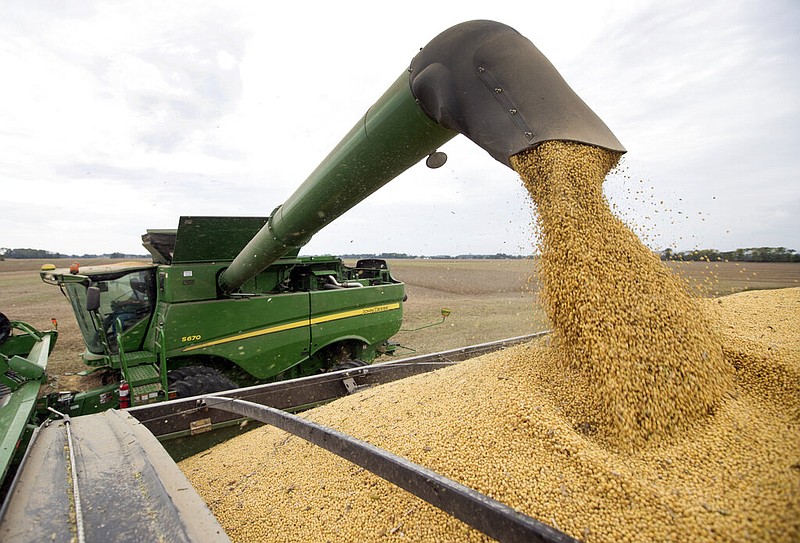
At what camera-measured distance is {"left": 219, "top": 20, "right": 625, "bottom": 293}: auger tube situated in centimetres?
179

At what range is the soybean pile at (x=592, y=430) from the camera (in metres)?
1.34

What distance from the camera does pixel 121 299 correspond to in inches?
176

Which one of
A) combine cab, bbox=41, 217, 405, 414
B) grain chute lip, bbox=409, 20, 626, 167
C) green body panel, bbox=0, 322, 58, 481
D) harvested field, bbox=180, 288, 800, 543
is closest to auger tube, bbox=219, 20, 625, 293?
grain chute lip, bbox=409, 20, 626, 167

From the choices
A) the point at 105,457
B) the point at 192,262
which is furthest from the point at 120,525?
the point at 192,262

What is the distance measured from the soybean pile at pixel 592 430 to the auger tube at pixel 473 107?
12cm

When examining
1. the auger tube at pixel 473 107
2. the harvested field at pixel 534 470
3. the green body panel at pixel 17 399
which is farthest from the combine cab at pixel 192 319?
the auger tube at pixel 473 107

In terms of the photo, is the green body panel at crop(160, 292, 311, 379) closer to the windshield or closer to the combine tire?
the combine tire

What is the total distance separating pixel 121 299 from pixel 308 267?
2.28 meters

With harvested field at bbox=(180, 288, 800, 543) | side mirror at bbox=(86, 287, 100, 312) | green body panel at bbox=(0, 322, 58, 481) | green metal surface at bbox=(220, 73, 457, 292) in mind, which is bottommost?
harvested field at bbox=(180, 288, 800, 543)

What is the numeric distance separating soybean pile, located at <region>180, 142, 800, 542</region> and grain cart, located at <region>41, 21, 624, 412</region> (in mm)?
299

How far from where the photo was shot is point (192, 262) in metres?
4.40

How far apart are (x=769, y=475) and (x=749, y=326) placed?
215cm

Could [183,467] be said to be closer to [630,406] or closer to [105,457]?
[105,457]

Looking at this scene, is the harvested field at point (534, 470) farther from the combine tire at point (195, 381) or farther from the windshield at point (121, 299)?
the windshield at point (121, 299)
